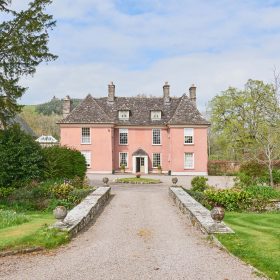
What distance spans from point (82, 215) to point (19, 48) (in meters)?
11.5

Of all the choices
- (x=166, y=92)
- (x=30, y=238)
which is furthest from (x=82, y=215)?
(x=166, y=92)

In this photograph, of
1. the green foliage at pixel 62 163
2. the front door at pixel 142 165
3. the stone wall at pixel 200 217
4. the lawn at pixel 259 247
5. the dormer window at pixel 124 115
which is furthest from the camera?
the dormer window at pixel 124 115

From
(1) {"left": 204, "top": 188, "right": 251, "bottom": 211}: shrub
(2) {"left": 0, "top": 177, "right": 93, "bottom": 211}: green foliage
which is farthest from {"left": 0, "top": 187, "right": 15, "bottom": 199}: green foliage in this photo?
(1) {"left": 204, "top": 188, "right": 251, "bottom": 211}: shrub

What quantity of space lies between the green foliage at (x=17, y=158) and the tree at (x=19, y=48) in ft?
4.25

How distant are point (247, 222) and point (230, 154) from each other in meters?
32.1

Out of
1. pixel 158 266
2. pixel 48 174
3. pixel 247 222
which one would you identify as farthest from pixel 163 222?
pixel 48 174

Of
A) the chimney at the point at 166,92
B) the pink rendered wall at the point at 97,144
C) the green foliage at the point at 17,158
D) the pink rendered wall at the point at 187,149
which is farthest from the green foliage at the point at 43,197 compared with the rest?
the chimney at the point at 166,92

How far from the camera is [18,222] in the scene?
12.3m

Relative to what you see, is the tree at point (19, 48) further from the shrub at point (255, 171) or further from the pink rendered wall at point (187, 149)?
the pink rendered wall at point (187, 149)

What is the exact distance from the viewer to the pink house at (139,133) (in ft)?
133

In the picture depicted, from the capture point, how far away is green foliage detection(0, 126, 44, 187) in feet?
66.4

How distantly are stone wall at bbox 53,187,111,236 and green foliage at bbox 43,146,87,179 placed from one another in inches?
219

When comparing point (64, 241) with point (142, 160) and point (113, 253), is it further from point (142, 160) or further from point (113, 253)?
point (142, 160)

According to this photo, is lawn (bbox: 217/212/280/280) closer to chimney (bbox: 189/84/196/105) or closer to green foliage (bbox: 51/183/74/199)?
green foliage (bbox: 51/183/74/199)
